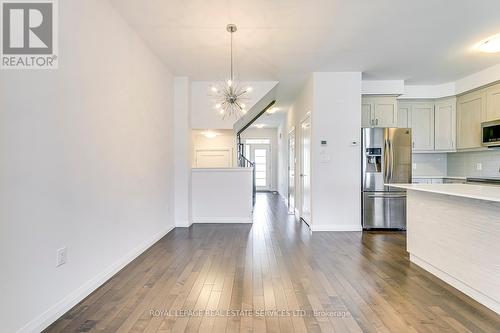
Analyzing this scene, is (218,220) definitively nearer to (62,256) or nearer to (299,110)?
(299,110)

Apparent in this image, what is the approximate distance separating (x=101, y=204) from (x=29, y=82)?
1.19 metres

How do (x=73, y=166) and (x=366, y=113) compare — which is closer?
(x=73, y=166)

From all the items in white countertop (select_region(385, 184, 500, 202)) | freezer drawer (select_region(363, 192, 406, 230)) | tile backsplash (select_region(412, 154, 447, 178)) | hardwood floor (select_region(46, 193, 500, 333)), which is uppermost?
tile backsplash (select_region(412, 154, 447, 178))

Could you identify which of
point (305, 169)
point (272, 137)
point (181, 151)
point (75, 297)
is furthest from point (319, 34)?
point (272, 137)

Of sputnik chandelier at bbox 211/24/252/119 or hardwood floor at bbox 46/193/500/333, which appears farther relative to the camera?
sputnik chandelier at bbox 211/24/252/119

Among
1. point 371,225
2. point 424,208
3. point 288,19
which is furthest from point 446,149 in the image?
point 288,19

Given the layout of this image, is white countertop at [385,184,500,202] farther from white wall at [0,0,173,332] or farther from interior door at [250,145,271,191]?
interior door at [250,145,271,191]

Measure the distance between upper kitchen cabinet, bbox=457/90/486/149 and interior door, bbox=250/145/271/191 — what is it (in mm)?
6711

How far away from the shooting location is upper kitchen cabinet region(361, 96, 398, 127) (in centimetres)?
493

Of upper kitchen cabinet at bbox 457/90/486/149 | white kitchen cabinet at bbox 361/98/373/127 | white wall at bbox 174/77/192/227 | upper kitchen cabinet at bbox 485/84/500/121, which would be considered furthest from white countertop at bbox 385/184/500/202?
white wall at bbox 174/77/192/227

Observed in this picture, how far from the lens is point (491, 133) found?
4254 millimetres

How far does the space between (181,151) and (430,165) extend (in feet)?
16.6

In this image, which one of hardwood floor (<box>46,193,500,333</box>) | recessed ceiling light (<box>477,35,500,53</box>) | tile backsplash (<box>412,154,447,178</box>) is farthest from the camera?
tile backsplash (<box>412,154,447,178</box>)

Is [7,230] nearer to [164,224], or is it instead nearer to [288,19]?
[164,224]
